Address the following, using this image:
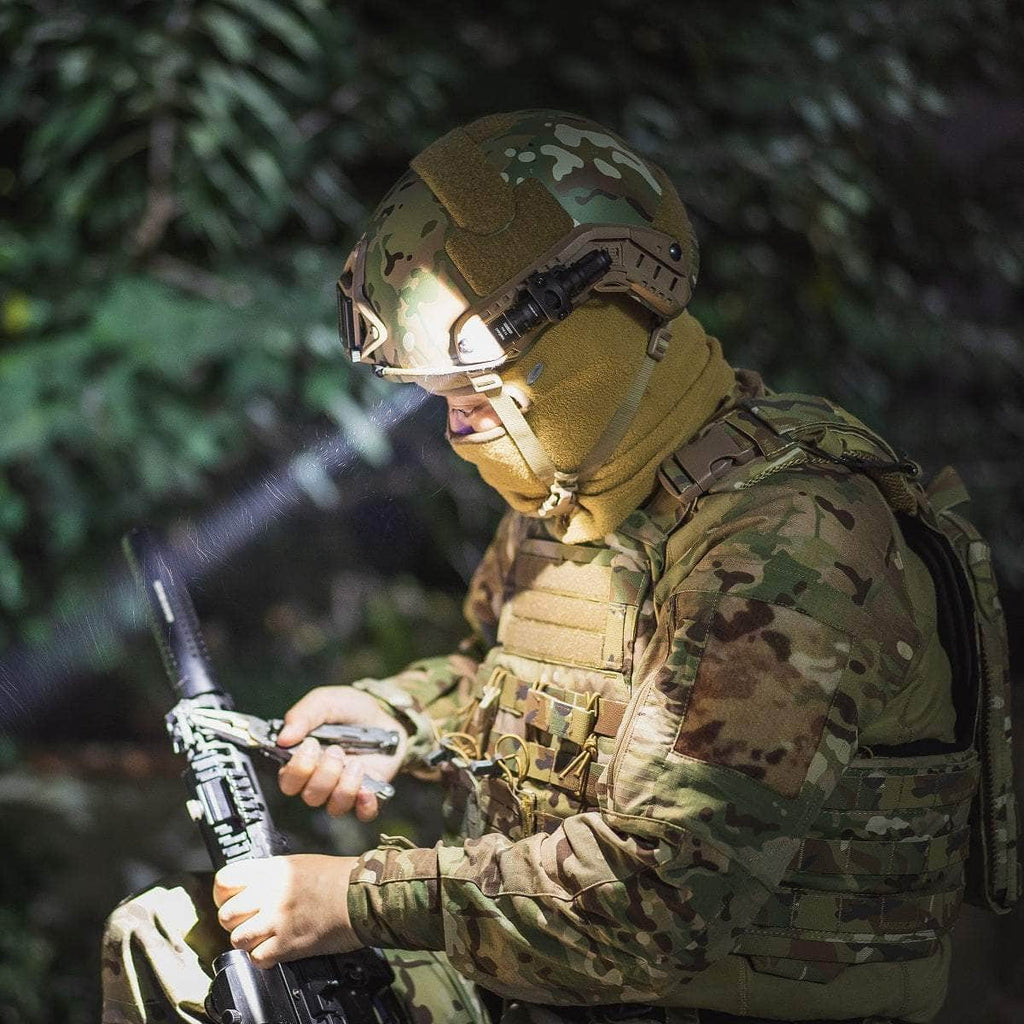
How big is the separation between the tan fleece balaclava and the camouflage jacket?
11 cm

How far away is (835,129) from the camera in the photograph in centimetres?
318

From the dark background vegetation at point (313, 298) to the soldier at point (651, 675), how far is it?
701 millimetres

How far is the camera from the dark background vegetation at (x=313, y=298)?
103 inches

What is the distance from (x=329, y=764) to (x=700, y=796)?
681 mm

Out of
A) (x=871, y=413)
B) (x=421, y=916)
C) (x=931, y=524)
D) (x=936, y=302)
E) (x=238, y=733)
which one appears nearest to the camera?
(x=421, y=916)

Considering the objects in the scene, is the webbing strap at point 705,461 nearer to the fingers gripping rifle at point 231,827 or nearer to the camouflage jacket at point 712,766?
the camouflage jacket at point 712,766

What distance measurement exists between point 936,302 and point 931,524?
2064mm

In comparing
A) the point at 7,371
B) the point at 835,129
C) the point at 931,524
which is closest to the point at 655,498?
the point at 931,524

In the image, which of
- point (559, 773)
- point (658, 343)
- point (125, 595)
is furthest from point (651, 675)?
point (125, 595)

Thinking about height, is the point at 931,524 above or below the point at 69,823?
above

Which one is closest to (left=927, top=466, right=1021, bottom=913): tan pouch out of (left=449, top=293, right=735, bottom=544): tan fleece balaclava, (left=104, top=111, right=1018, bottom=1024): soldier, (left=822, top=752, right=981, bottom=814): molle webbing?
(left=104, top=111, right=1018, bottom=1024): soldier

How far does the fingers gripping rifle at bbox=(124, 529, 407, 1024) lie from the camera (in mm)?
1462

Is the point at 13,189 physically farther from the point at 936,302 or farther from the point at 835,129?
the point at 936,302

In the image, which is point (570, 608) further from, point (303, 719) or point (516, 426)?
point (303, 719)
